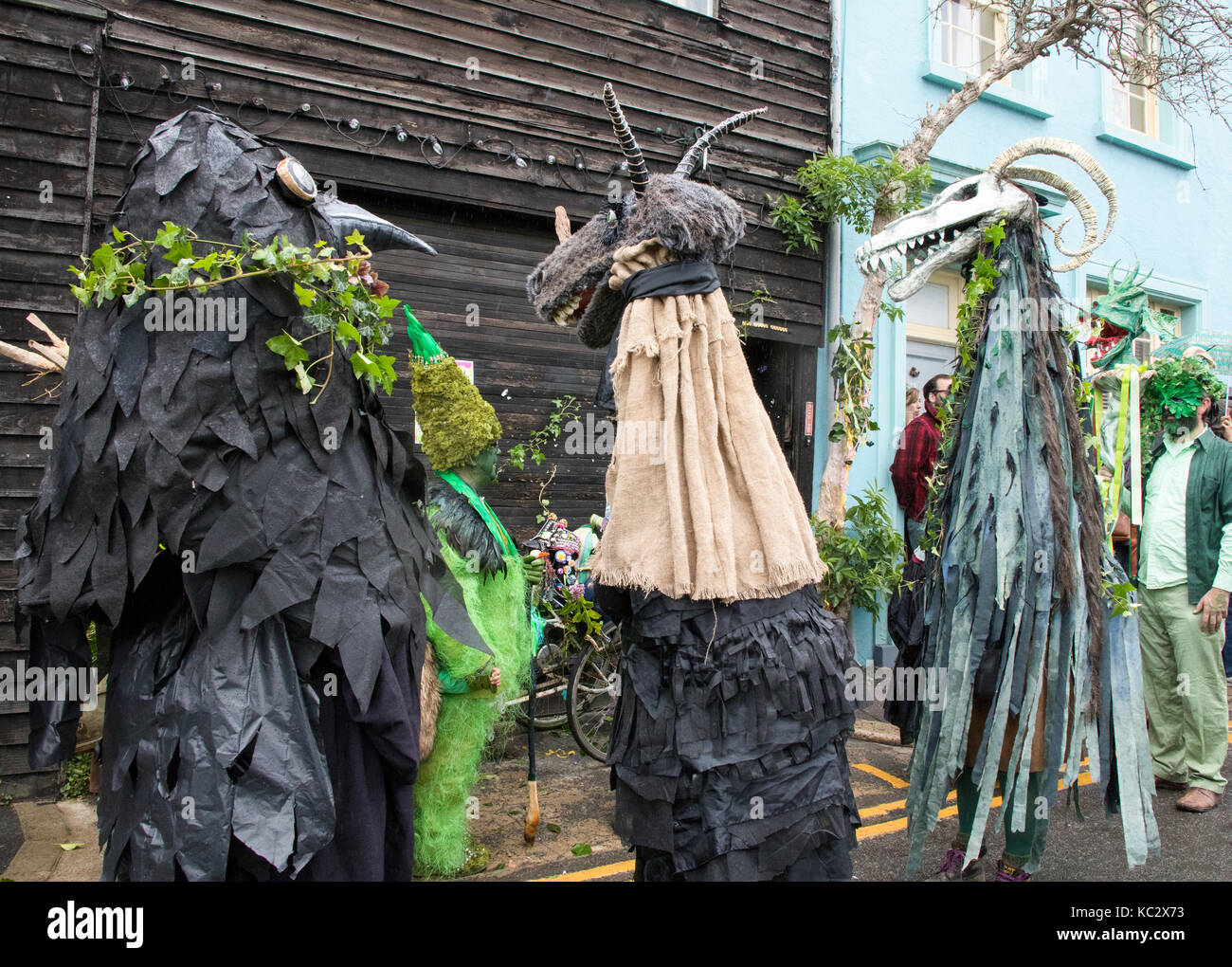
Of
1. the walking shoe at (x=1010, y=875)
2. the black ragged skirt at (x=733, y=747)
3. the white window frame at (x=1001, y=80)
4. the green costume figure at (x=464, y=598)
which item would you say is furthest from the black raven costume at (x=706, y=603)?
the white window frame at (x=1001, y=80)

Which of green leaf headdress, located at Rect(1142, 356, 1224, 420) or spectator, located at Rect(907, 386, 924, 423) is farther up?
spectator, located at Rect(907, 386, 924, 423)

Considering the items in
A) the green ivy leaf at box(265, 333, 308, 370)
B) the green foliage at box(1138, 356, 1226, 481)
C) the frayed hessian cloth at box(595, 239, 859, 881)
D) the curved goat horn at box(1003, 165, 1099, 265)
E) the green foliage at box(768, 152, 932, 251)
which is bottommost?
the frayed hessian cloth at box(595, 239, 859, 881)

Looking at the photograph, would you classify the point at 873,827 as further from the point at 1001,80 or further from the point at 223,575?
the point at 1001,80

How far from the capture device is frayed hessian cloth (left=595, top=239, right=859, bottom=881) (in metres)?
2.08

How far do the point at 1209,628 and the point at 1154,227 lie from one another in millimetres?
7040

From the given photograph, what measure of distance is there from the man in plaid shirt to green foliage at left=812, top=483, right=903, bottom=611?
20 centimetres

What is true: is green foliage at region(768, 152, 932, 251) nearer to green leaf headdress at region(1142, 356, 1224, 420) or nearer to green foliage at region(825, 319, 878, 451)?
green foliage at region(825, 319, 878, 451)

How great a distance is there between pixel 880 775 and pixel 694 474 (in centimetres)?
372

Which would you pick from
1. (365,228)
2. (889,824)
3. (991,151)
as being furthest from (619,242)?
(991,151)

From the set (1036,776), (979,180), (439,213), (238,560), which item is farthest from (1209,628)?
(439,213)

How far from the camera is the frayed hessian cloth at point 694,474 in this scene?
211 centimetres

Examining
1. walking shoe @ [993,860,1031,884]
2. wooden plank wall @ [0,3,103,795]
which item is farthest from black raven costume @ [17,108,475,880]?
wooden plank wall @ [0,3,103,795]

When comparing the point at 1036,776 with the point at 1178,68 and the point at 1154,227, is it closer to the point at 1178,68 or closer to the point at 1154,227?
the point at 1178,68

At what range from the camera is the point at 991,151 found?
8.44 meters
